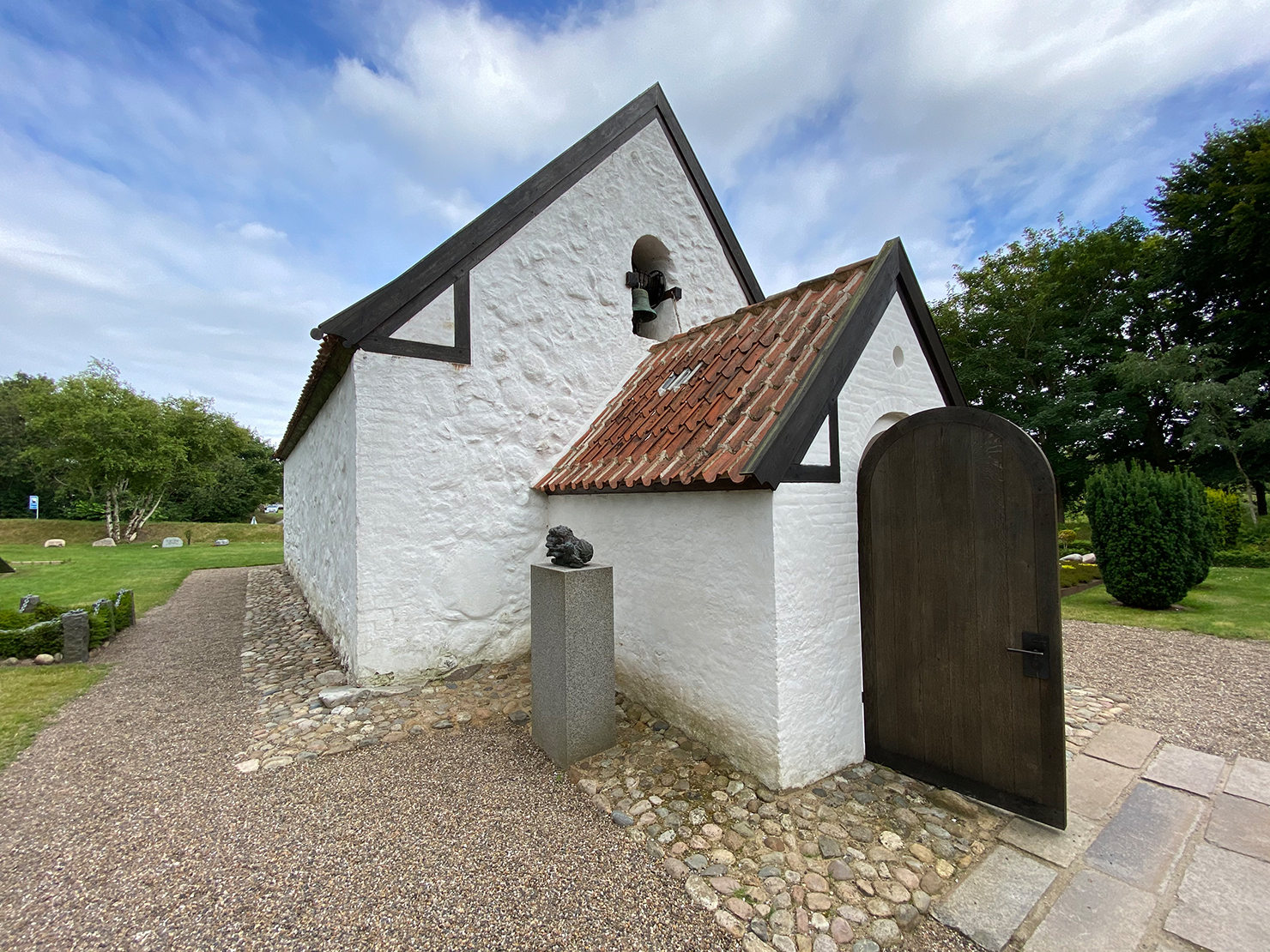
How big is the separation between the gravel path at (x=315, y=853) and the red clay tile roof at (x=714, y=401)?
2.25 metres

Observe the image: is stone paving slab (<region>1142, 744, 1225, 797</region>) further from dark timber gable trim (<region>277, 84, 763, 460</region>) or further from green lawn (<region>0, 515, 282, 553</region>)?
green lawn (<region>0, 515, 282, 553</region>)

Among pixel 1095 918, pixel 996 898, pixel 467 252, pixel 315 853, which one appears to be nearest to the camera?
pixel 1095 918

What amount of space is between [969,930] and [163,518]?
41.5 meters

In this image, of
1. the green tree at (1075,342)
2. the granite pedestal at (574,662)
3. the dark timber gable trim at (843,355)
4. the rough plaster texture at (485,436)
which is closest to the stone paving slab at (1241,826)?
the dark timber gable trim at (843,355)

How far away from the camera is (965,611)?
3.20 m

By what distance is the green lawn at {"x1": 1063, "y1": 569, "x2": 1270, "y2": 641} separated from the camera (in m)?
7.07

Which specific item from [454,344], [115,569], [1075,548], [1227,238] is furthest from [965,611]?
[1227,238]

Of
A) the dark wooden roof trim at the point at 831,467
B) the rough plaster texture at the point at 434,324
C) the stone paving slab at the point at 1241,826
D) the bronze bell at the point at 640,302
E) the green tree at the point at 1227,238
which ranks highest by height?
the green tree at the point at 1227,238

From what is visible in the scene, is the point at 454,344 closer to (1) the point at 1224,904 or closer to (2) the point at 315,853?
(2) the point at 315,853

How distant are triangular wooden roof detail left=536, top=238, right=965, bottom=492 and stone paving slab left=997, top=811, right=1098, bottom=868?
7.89ft

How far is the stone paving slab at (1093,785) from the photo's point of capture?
A: 10.5 ft

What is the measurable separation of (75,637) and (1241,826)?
10700mm

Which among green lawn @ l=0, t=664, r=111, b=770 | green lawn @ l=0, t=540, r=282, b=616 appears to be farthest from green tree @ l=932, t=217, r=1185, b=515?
green lawn @ l=0, t=540, r=282, b=616

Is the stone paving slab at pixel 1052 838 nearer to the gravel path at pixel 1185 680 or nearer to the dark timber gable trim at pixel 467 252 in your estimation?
the gravel path at pixel 1185 680
